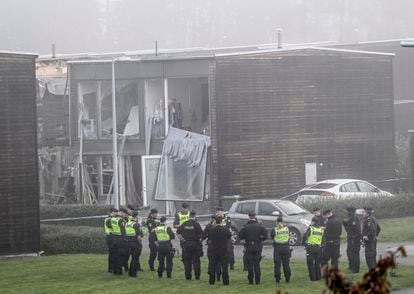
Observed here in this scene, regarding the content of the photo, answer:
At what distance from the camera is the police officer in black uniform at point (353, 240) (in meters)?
20.6

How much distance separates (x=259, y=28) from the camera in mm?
109688

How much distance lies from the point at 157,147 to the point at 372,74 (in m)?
10.4

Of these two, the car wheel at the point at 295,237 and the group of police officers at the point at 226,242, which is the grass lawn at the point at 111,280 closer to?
the group of police officers at the point at 226,242

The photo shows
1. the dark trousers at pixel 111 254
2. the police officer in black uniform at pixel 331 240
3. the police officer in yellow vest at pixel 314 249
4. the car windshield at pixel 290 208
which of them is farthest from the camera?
the car windshield at pixel 290 208

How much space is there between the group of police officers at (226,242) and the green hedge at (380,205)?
935 centimetres

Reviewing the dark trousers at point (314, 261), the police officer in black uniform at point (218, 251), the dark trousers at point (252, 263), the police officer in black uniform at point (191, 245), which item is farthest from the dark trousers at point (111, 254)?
the dark trousers at point (314, 261)

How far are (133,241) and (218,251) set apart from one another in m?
2.48

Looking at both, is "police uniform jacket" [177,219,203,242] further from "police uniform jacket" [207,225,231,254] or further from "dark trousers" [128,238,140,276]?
"dark trousers" [128,238,140,276]

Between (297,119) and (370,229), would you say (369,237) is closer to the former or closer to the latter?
(370,229)

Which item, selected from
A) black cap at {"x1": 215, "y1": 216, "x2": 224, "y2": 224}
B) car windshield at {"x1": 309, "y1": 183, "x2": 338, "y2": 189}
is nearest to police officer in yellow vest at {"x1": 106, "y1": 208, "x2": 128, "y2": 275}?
black cap at {"x1": 215, "y1": 216, "x2": 224, "y2": 224}

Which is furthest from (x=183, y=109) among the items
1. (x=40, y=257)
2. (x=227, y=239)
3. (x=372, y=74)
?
(x=227, y=239)

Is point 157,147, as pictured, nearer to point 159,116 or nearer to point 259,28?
point 159,116

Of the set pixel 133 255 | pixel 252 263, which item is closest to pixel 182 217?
pixel 133 255

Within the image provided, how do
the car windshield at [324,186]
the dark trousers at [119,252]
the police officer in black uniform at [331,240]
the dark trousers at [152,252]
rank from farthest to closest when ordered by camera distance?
the car windshield at [324,186]
the dark trousers at [152,252]
the dark trousers at [119,252]
the police officer in black uniform at [331,240]
